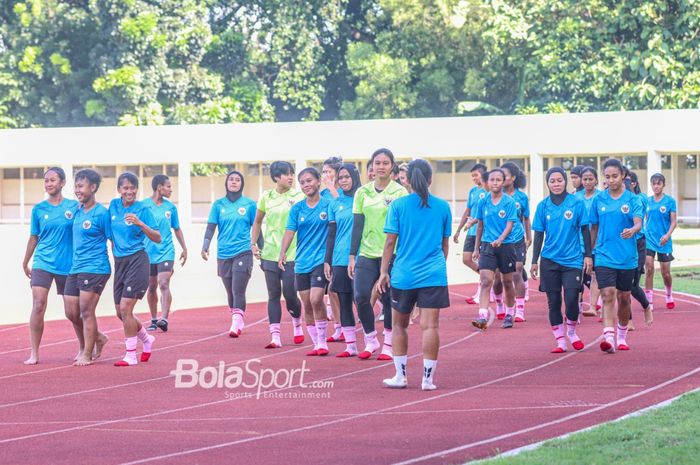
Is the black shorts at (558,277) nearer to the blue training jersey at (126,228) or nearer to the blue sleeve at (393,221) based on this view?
the blue sleeve at (393,221)

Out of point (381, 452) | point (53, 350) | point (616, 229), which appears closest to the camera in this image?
point (381, 452)

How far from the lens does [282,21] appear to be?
56.4 metres

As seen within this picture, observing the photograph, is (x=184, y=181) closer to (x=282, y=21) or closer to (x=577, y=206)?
(x=282, y=21)

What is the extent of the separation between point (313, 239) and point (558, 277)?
2.46 m

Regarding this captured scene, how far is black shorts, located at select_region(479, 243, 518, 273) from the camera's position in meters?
15.2

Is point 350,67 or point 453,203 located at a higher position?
point 350,67

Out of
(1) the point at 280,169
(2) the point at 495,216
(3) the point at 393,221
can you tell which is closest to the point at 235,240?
(1) the point at 280,169

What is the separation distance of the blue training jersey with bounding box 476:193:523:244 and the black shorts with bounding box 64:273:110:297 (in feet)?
15.8

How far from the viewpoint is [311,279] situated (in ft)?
42.8

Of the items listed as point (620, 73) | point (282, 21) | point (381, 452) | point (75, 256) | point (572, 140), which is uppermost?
point (282, 21)

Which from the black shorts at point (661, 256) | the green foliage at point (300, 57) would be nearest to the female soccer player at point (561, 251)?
the black shorts at point (661, 256)

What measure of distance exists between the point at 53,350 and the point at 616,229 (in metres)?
6.39

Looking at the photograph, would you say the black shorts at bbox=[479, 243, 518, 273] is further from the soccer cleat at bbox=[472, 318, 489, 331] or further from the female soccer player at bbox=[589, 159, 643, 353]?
the female soccer player at bbox=[589, 159, 643, 353]

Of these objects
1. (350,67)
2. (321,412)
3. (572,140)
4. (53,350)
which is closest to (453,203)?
(572,140)
